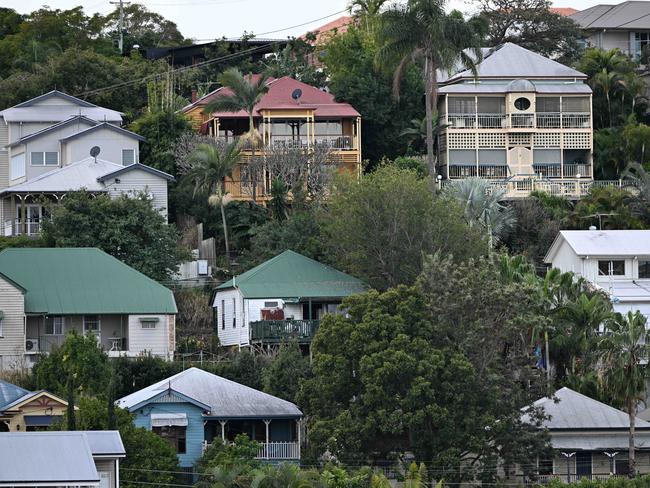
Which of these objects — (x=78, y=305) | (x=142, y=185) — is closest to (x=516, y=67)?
(x=142, y=185)

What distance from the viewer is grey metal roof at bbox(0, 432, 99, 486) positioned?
45.4 meters

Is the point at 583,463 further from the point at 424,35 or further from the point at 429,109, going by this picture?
the point at 424,35

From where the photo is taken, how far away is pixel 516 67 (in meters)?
95.2

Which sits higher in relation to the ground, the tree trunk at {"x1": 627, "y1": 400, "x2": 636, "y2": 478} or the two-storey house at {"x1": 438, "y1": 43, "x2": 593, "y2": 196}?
the two-storey house at {"x1": 438, "y1": 43, "x2": 593, "y2": 196}

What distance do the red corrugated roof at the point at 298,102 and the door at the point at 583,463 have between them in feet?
104

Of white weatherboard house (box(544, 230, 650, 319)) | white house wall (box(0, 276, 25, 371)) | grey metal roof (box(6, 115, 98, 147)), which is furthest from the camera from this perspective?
grey metal roof (box(6, 115, 98, 147))

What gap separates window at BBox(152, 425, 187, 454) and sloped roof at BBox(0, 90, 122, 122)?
33.9 meters

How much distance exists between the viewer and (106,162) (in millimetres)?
83750

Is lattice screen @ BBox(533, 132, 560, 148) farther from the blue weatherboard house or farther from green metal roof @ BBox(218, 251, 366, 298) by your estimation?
the blue weatherboard house

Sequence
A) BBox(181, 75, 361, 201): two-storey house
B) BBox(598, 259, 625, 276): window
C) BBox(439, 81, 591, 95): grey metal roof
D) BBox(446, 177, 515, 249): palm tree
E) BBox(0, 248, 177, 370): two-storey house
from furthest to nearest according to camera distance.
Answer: BBox(439, 81, 591, 95): grey metal roof, BBox(181, 75, 361, 201): two-storey house, BBox(446, 177, 515, 249): palm tree, BBox(598, 259, 625, 276): window, BBox(0, 248, 177, 370): two-storey house

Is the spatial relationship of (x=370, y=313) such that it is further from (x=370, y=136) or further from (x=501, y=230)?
(x=370, y=136)

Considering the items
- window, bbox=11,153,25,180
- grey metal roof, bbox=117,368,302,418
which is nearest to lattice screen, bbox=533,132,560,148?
window, bbox=11,153,25,180

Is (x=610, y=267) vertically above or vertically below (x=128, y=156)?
below

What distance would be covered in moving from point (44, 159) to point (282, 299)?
69.6 ft
